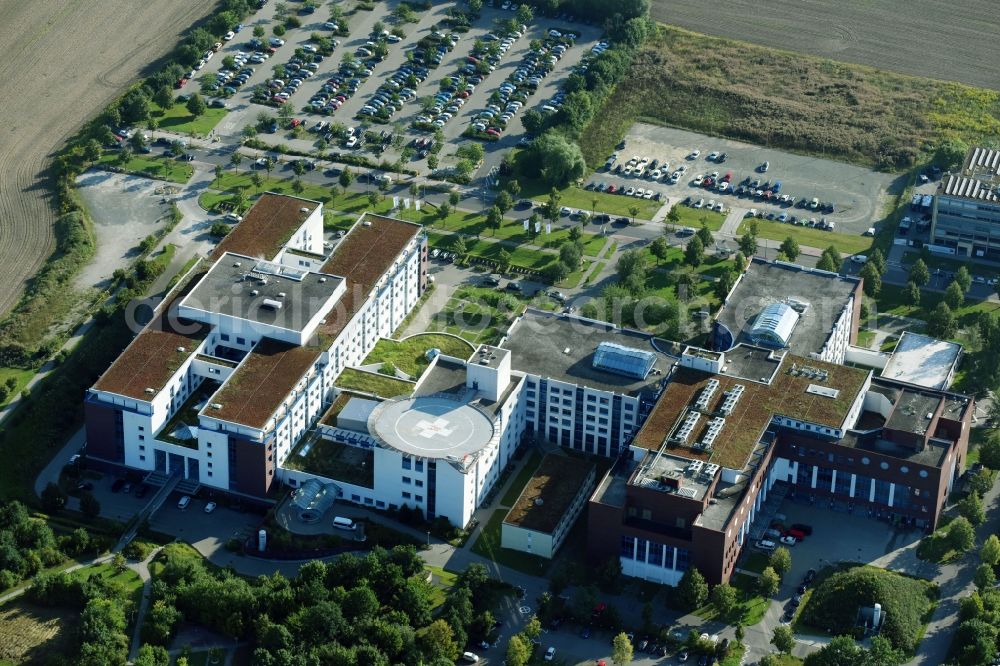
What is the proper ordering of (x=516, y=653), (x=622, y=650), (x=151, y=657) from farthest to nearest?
Result: (x=622, y=650) < (x=516, y=653) < (x=151, y=657)

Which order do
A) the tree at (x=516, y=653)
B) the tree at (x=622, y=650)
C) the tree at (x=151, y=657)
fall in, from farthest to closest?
the tree at (x=622, y=650) → the tree at (x=516, y=653) → the tree at (x=151, y=657)

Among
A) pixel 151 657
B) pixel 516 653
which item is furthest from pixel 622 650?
pixel 151 657

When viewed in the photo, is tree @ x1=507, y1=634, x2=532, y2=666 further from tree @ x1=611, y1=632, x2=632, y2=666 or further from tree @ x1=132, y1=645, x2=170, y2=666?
tree @ x1=132, y1=645, x2=170, y2=666

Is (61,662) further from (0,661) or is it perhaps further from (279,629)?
(279,629)

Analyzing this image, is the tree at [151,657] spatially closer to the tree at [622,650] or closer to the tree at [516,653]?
the tree at [516,653]

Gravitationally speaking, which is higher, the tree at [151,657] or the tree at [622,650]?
the tree at [622,650]

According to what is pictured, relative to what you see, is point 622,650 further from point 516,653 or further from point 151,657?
point 151,657

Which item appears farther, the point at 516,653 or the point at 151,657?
the point at 516,653

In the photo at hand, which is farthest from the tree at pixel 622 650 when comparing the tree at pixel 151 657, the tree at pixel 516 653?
the tree at pixel 151 657

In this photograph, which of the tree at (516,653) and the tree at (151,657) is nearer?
the tree at (151,657)

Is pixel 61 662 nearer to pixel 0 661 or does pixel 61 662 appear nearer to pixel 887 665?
pixel 0 661

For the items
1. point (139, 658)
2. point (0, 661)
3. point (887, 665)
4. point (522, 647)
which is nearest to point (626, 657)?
point (522, 647)
